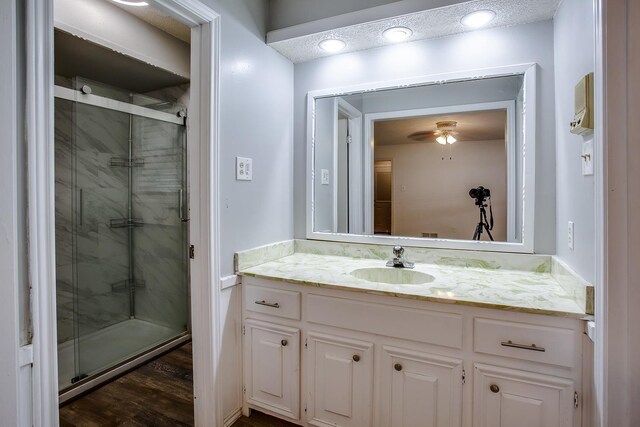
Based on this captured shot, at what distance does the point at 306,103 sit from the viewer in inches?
84.1

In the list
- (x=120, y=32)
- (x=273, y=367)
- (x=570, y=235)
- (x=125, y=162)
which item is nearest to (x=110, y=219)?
(x=125, y=162)

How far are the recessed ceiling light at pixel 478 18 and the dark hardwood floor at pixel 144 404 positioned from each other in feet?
7.16

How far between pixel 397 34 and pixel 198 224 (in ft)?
4.68

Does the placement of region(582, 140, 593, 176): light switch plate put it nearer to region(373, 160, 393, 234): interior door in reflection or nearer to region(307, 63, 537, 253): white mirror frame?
region(307, 63, 537, 253): white mirror frame

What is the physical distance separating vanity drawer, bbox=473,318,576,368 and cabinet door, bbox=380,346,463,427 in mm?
140

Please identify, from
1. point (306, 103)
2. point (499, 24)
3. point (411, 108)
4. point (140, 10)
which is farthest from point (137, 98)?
point (499, 24)

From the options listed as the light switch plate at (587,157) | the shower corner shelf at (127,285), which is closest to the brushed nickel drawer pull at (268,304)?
the light switch plate at (587,157)

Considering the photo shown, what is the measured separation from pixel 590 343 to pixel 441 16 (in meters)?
1.49

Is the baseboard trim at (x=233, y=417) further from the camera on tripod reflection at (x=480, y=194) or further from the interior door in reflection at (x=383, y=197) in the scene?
the camera on tripod reflection at (x=480, y=194)

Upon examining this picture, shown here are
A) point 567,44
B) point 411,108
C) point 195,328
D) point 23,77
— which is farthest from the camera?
point 411,108

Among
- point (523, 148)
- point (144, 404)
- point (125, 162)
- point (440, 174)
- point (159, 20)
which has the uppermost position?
point (159, 20)

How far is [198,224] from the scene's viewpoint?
153cm

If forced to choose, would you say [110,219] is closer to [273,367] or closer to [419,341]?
[273,367]

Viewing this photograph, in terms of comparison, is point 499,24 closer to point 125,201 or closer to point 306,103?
point 306,103
